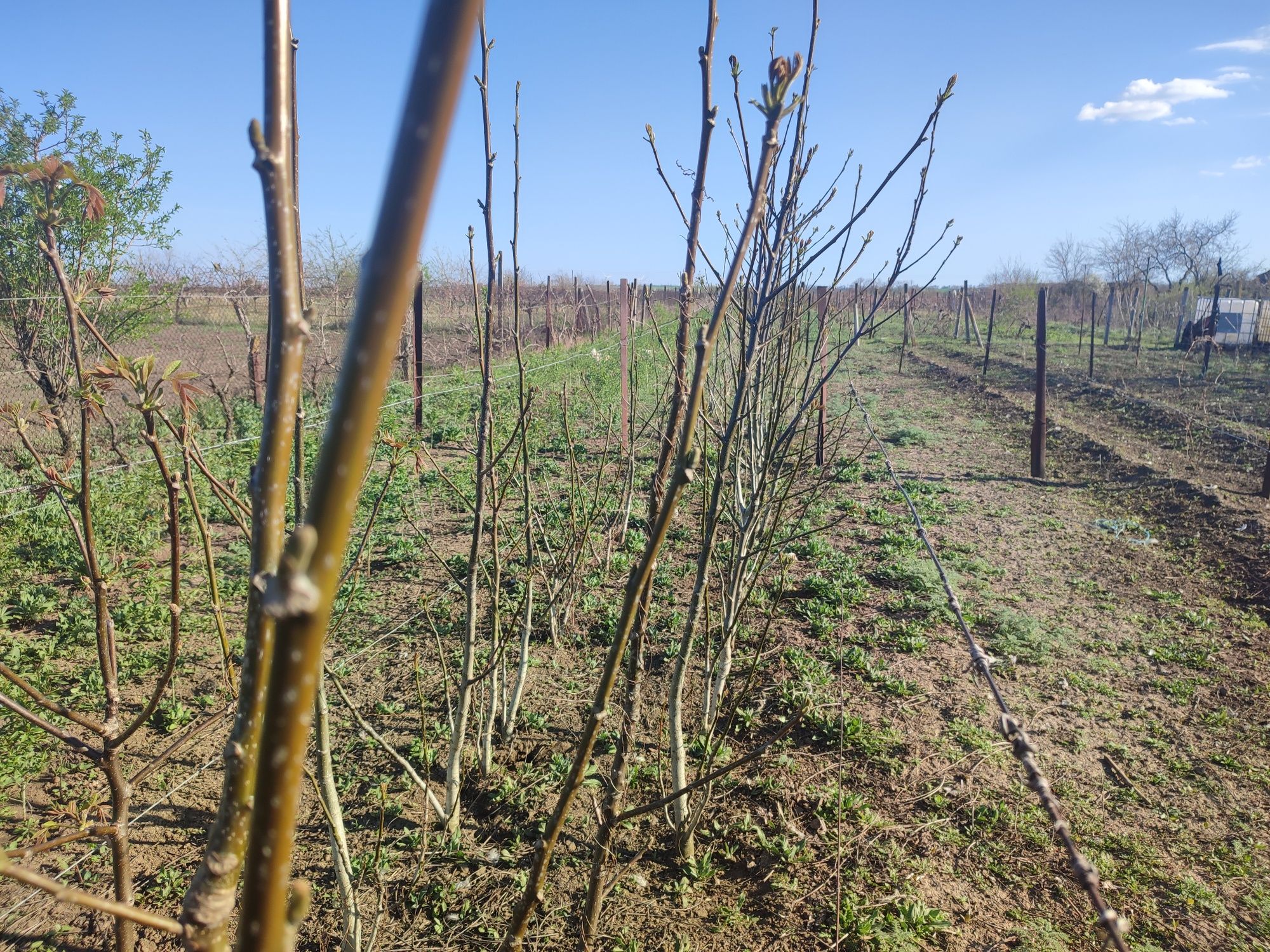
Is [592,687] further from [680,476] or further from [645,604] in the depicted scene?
[680,476]

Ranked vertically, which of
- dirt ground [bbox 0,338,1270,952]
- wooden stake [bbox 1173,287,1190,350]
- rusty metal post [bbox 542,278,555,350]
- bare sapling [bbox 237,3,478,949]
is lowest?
dirt ground [bbox 0,338,1270,952]

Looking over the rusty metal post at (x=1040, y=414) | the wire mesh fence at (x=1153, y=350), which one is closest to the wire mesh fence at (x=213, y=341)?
the rusty metal post at (x=1040, y=414)

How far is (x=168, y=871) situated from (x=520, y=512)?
350 centimetres

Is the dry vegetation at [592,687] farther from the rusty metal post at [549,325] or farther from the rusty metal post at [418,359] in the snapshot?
the rusty metal post at [549,325]

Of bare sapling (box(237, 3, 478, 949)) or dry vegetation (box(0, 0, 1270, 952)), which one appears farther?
dry vegetation (box(0, 0, 1270, 952))

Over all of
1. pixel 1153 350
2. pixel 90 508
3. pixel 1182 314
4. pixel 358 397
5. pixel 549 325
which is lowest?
pixel 90 508

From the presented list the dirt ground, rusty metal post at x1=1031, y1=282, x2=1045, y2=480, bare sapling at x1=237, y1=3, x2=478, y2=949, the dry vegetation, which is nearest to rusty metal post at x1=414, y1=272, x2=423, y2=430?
the dry vegetation

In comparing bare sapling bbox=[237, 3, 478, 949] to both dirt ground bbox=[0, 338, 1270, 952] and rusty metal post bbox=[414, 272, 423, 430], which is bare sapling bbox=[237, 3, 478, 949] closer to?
dirt ground bbox=[0, 338, 1270, 952]

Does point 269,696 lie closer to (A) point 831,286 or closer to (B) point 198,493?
(A) point 831,286

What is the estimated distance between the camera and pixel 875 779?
351cm

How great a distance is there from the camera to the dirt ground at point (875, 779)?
8.69 feet

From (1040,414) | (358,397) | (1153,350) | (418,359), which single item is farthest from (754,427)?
(1153,350)

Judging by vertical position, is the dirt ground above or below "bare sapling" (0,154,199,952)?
below

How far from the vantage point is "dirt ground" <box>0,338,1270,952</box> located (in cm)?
265
